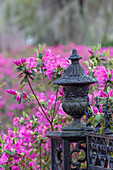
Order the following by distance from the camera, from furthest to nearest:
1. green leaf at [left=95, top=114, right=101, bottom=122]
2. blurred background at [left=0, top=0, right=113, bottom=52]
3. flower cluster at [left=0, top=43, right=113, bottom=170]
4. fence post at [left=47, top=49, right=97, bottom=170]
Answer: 1. blurred background at [left=0, top=0, right=113, bottom=52]
2. flower cluster at [left=0, top=43, right=113, bottom=170]
3. fence post at [left=47, top=49, right=97, bottom=170]
4. green leaf at [left=95, top=114, right=101, bottom=122]

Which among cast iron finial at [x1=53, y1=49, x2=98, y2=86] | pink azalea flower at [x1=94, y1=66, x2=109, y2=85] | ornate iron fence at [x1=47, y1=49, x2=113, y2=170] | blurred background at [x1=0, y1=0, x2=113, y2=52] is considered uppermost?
blurred background at [x1=0, y1=0, x2=113, y2=52]

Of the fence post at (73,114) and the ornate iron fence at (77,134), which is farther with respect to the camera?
the fence post at (73,114)

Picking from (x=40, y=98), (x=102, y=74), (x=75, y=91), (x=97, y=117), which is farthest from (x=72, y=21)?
(x=97, y=117)

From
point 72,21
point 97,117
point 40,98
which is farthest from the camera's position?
point 72,21

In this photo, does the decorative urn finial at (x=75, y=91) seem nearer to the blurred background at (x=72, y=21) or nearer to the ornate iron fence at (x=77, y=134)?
the ornate iron fence at (x=77, y=134)

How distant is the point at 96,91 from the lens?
10.4 ft

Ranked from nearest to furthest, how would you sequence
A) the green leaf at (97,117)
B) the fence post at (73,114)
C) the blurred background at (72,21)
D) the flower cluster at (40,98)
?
the green leaf at (97,117) → the fence post at (73,114) → the flower cluster at (40,98) → the blurred background at (72,21)

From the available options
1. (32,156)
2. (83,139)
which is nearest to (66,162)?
(83,139)

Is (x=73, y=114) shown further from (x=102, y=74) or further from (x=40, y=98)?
(x=40, y=98)

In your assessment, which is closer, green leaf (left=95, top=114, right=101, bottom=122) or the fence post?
green leaf (left=95, top=114, right=101, bottom=122)

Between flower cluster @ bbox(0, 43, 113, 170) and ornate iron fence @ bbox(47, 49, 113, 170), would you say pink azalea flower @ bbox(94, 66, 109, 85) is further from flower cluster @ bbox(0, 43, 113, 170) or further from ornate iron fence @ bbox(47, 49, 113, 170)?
ornate iron fence @ bbox(47, 49, 113, 170)

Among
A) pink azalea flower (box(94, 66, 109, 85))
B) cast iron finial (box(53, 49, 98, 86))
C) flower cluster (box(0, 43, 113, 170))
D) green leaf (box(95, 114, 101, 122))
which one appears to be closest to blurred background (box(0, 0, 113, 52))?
flower cluster (box(0, 43, 113, 170))

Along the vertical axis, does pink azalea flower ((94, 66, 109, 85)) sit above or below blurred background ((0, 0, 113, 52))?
below

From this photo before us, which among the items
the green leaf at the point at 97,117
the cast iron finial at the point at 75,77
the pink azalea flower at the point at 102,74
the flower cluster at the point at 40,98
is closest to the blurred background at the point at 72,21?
the flower cluster at the point at 40,98
